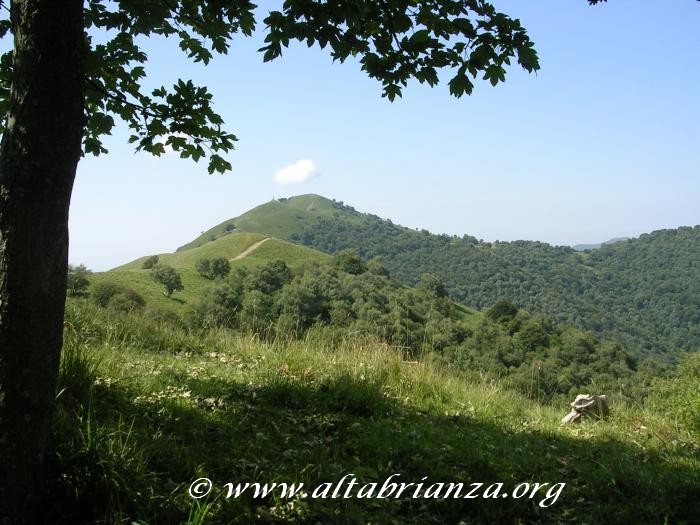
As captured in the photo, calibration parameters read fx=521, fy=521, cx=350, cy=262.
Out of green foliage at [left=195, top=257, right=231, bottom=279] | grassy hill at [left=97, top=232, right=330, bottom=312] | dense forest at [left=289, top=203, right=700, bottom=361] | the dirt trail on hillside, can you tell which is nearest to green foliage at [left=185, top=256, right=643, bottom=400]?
grassy hill at [left=97, top=232, right=330, bottom=312]

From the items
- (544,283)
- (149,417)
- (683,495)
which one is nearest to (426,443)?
(683,495)

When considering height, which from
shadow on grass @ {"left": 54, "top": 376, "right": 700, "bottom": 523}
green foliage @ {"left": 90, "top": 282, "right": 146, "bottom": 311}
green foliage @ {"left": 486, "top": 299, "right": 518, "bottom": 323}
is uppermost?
green foliage @ {"left": 90, "top": 282, "right": 146, "bottom": 311}

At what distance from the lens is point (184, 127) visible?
498 centimetres

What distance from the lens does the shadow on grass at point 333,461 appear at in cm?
338

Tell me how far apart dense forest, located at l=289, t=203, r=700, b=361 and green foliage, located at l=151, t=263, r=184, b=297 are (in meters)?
82.7

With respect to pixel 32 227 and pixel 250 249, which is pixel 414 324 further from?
pixel 250 249

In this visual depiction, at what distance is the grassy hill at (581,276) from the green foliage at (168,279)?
82559mm

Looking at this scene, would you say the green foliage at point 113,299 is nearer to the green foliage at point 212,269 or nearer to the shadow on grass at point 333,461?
the shadow on grass at point 333,461

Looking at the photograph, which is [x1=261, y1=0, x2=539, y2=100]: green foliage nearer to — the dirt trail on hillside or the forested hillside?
the dirt trail on hillside

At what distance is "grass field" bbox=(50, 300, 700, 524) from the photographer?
11.2 feet

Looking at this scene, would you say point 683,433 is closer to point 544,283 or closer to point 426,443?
point 426,443

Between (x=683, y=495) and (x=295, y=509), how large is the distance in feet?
10.6

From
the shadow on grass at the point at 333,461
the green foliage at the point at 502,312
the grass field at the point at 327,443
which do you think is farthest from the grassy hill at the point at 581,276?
the shadow on grass at the point at 333,461

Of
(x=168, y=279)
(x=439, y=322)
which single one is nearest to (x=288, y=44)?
(x=439, y=322)
